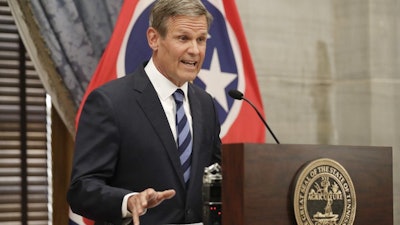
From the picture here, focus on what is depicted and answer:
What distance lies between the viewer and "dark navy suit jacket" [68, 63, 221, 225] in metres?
2.44

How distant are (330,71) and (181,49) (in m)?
2.48

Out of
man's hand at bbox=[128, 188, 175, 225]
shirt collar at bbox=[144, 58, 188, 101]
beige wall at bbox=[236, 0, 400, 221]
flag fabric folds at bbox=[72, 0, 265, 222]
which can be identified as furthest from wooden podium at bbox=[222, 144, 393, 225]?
beige wall at bbox=[236, 0, 400, 221]

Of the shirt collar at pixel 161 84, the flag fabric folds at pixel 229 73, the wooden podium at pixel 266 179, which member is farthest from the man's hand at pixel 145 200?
the flag fabric folds at pixel 229 73

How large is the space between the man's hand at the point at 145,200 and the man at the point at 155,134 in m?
0.21

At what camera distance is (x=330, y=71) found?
16.1 ft

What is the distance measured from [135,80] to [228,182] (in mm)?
671

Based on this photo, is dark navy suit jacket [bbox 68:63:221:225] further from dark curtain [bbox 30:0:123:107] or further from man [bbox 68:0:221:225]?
dark curtain [bbox 30:0:123:107]

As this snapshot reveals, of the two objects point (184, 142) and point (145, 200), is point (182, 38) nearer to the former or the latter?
point (184, 142)

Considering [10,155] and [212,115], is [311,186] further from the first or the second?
[10,155]

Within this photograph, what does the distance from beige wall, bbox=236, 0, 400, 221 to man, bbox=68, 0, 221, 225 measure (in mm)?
2067

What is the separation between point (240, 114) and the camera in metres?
3.92

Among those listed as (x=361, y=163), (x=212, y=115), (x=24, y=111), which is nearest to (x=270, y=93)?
(x=24, y=111)

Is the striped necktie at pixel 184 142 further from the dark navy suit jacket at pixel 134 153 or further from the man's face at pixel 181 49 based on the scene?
the man's face at pixel 181 49

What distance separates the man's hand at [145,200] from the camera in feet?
6.68
